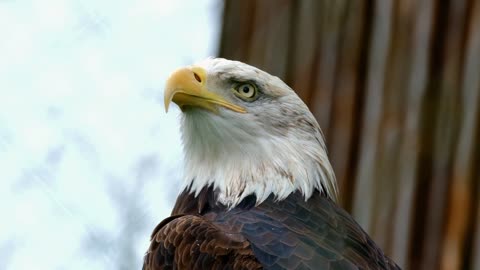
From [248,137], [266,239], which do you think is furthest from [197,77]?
[266,239]

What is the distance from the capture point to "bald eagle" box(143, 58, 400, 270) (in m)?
7.00

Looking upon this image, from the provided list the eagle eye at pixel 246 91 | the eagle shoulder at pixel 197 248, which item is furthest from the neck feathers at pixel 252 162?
the eagle shoulder at pixel 197 248

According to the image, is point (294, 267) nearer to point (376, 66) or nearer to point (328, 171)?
point (328, 171)

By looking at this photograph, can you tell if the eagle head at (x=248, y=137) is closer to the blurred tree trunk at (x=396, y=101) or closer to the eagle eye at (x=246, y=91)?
the eagle eye at (x=246, y=91)

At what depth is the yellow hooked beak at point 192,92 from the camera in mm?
7250

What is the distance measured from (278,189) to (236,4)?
1.26 m

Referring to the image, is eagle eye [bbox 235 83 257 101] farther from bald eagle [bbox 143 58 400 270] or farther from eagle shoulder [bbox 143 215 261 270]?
eagle shoulder [bbox 143 215 261 270]

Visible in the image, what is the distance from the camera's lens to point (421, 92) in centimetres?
797

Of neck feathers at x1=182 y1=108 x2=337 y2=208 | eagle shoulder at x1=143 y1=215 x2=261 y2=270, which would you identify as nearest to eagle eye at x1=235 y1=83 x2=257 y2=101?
neck feathers at x1=182 y1=108 x2=337 y2=208

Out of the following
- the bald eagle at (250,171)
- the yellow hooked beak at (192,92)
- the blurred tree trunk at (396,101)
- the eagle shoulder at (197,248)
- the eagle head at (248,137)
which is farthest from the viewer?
the blurred tree trunk at (396,101)

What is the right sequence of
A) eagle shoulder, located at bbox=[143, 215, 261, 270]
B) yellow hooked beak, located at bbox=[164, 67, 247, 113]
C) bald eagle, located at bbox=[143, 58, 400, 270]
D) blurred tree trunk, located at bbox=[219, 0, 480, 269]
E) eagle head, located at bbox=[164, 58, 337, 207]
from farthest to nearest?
1. blurred tree trunk, located at bbox=[219, 0, 480, 269]
2. eagle head, located at bbox=[164, 58, 337, 207]
3. yellow hooked beak, located at bbox=[164, 67, 247, 113]
4. bald eagle, located at bbox=[143, 58, 400, 270]
5. eagle shoulder, located at bbox=[143, 215, 261, 270]

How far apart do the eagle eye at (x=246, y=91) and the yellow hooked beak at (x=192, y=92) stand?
0.05 m

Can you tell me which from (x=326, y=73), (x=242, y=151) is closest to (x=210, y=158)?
(x=242, y=151)

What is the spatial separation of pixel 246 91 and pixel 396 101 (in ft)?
2.74
